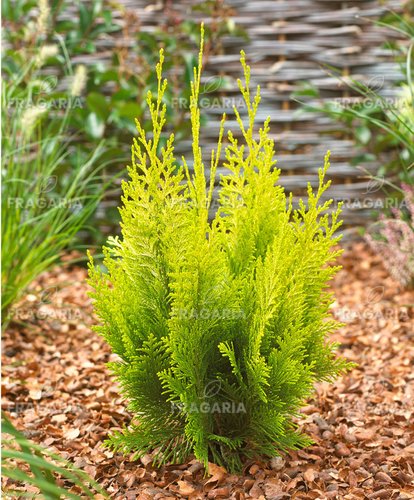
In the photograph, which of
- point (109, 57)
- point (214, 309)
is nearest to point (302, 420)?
point (214, 309)

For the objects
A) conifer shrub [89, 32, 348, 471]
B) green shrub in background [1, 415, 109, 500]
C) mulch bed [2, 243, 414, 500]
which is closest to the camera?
green shrub in background [1, 415, 109, 500]

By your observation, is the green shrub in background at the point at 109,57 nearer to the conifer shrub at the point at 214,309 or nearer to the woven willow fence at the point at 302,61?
the woven willow fence at the point at 302,61

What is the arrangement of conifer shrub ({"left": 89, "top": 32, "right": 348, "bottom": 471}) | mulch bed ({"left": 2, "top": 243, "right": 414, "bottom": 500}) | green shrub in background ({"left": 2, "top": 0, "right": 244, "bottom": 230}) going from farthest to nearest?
1. green shrub in background ({"left": 2, "top": 0, "right": 244, "bottom": 230})
2. mulch bed ({"left": 2, "top": 243, "right": 414, "bottom": 500})
3. conifer shrub ({"left": 89, "top": 32, "right": 348, "bottom": 471})

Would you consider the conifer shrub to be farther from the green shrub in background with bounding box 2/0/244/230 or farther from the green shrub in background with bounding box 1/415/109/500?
the green shrub in background with bounding box 2/0/244/230

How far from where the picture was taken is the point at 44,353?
3.12 m

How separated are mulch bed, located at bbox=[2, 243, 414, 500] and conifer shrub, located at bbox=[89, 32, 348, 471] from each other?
0.09 m

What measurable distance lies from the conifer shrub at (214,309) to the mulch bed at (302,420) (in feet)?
0.28

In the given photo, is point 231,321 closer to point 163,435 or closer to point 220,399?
point 220,399

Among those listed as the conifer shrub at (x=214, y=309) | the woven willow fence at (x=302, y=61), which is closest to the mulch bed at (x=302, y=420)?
the conifer shrub at (x=214, y=309)

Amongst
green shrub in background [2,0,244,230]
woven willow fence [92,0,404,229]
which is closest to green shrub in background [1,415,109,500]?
green shrub in background [2,0,244,230]

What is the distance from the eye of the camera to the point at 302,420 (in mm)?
2338

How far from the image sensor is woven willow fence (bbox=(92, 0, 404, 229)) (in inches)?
172

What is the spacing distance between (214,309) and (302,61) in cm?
292

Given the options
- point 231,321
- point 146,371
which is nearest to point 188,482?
point 146,371
